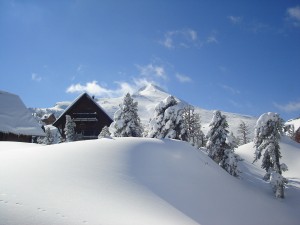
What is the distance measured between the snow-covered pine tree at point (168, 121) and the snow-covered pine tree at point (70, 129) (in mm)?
16035

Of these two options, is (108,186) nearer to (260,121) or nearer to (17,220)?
(17,220)

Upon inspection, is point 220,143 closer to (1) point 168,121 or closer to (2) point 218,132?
(2) point 218,132

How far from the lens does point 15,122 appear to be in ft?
125

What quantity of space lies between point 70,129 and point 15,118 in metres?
7.26

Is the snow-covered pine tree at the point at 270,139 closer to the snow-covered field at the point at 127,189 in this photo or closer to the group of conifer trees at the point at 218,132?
the group of conifer trees at the point at 218,132

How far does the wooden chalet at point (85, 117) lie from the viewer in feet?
149

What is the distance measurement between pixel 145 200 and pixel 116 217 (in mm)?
3303

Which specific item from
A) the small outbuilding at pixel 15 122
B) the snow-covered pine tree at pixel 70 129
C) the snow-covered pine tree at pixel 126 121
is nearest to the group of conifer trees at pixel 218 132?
the snow-covered pine tree at pixel 126 121

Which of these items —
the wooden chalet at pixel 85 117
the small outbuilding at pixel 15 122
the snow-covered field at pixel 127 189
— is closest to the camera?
the snow-covered field at pixel 127 189

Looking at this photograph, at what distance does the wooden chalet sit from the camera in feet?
149

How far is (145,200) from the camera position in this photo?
1266 cm

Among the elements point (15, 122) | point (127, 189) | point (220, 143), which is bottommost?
point (127, 189)

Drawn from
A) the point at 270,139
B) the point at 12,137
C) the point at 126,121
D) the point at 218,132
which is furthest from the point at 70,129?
the point at 270,139

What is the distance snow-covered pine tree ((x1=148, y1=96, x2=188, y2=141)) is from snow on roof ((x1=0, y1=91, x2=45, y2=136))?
16870 mm
